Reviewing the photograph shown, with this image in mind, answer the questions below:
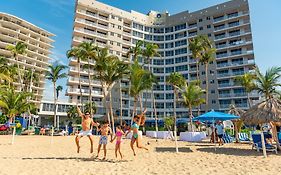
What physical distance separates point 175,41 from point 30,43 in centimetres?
5053

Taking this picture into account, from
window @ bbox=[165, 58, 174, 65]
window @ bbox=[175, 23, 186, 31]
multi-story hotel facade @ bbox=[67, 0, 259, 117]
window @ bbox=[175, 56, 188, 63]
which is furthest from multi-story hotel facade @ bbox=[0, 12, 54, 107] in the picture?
window @ bbox=[175, 23, 186, 31]

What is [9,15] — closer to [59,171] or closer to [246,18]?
[246,18]

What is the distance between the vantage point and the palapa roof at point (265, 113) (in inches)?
502

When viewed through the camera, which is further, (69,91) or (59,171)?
(69,91)

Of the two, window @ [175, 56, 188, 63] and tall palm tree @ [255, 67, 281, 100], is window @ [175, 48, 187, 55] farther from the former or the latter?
tall palm tree @ [255, 67, 281, 100]

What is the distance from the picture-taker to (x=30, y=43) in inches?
3073

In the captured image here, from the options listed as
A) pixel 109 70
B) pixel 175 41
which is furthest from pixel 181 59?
pixel 109 70

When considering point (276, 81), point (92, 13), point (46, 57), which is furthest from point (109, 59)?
point (46, 57)

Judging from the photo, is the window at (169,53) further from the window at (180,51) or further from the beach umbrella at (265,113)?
the beach umbrella at (265,113)

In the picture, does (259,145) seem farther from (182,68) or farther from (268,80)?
(182,68)

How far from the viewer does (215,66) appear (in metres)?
59.0

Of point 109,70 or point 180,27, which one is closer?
point 109,70

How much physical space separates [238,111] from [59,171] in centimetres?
2020

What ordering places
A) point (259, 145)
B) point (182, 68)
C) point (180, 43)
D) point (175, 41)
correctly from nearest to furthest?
1. point (259, 145)
2. point (182, 68)
3. point (180, 43)
4. point (175, 41)
